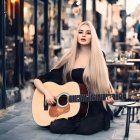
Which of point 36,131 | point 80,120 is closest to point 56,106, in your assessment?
point 80,120

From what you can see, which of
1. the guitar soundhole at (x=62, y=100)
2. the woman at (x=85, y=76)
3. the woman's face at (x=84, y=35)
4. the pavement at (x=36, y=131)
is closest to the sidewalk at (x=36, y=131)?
the pavement at (x=36, y=131)

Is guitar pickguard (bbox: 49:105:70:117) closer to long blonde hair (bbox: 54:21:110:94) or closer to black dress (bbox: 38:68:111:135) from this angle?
black dress (bbox: 38:68:111:135)

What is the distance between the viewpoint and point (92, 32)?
5066mm

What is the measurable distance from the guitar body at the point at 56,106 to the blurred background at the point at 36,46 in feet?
3.39

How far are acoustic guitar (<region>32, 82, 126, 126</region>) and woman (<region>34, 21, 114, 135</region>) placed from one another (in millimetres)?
92

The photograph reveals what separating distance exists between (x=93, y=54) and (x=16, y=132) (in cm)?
155

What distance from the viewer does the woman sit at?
495cm

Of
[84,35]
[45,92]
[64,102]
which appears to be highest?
[84,35]

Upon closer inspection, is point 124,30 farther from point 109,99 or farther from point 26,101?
point 109,99

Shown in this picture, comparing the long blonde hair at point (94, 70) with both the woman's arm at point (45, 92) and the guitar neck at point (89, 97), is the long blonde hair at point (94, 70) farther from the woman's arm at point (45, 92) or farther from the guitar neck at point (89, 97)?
the woman's arm at point (45, 92)

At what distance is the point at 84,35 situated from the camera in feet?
16.8

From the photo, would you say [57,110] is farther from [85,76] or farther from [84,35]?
[84,35]

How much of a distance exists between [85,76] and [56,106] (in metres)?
0.57

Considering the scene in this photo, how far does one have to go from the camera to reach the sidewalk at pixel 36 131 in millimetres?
4797
